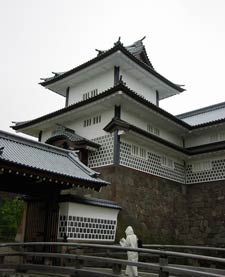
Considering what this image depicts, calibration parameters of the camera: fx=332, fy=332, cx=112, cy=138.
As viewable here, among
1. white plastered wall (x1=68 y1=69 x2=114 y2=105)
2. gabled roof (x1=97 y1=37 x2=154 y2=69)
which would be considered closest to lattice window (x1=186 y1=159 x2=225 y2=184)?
white plastered wall (x1=68 y1=69 x2=114 y2=105)

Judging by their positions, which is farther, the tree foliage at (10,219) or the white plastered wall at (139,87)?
the tree foliage at (10,219)

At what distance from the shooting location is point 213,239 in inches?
758

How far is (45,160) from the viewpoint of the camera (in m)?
13.0

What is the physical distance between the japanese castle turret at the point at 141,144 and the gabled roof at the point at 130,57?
2.4 inches

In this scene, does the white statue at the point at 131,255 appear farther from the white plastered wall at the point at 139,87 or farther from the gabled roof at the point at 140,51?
the gabled roof at the point at 140,51

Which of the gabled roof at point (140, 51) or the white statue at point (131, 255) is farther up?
the gabled roof at point (140, 51)

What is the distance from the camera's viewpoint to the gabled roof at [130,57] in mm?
19506

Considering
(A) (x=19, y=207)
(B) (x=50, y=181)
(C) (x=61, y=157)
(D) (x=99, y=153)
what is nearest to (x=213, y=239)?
(D) (x=99, y=153)

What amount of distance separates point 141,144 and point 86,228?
708cm

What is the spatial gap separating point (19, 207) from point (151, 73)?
16.8 metres

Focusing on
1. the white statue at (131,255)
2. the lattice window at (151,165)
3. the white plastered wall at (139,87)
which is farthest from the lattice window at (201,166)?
the white statue at (131,255)

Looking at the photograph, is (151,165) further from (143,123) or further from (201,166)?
(201,166)

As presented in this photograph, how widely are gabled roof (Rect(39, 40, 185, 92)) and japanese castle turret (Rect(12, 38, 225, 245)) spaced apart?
0.06 m

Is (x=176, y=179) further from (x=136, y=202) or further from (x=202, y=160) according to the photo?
(x=136, y=202)
